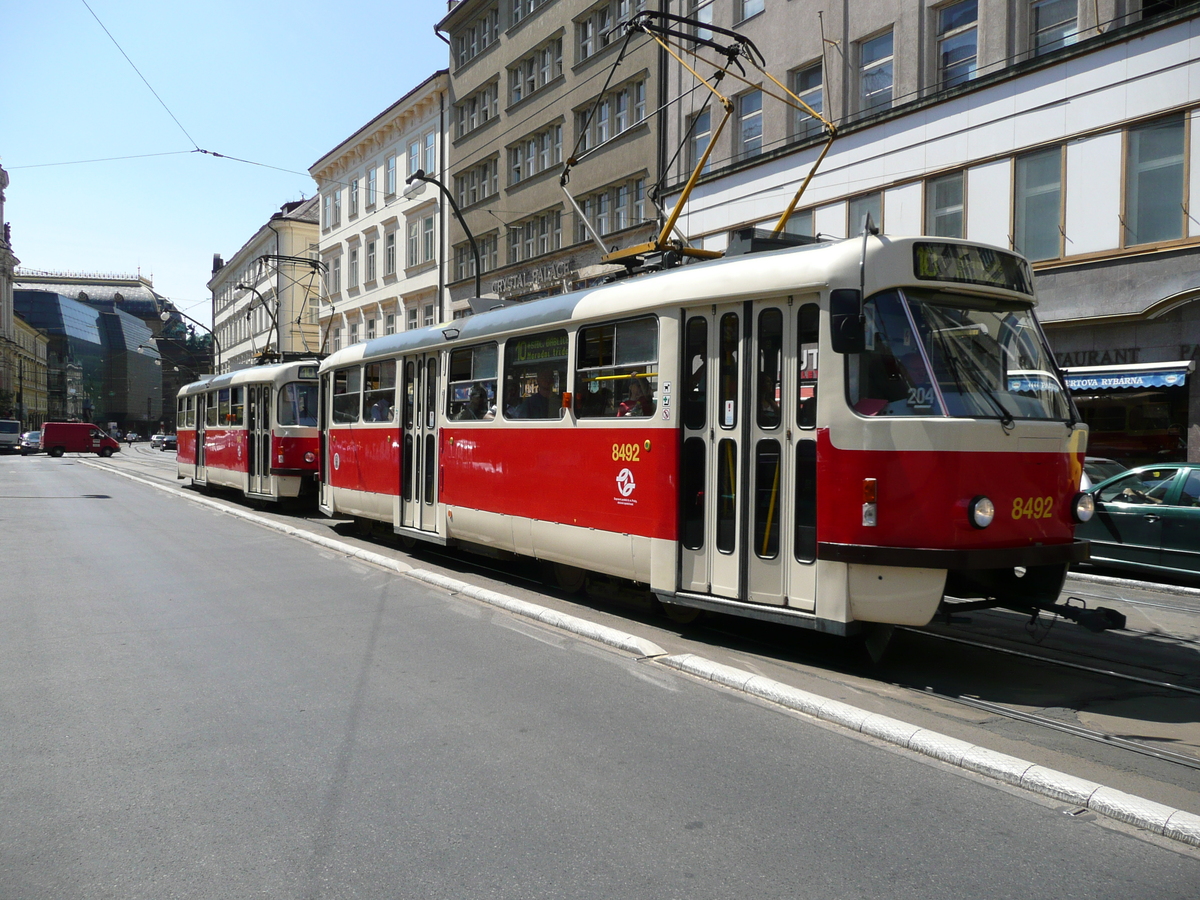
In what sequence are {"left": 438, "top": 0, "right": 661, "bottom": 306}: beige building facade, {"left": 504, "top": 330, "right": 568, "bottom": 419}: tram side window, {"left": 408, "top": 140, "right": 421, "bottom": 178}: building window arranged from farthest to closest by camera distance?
{"left": 408, "top": 140, "right": 421, "bottom": 178}: building window
{"left": 438, "top": 0, "right": 661, "bottom": 306}: beige building facade
{"left": 504, "top": 330, "right": 568, "bottom": 419}: tram side window

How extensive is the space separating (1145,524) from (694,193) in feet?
55.9

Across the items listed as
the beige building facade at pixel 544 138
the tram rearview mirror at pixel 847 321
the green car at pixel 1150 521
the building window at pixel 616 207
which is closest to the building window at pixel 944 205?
the beige building facade at pixel 544 138

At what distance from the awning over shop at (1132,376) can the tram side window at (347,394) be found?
1062 cm

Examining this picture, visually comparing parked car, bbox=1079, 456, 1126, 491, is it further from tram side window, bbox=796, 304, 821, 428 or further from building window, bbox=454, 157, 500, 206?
building window, bbox=454, 157, 500, 206

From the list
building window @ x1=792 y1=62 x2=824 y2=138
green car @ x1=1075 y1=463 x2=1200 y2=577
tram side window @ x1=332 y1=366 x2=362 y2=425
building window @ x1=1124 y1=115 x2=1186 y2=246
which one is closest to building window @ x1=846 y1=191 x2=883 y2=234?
building window @ x1=792 y1=62 x2=824 y2=138

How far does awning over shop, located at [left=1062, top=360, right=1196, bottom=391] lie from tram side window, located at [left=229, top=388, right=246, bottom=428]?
16076 mm

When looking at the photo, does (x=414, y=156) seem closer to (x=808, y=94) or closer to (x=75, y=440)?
(x=808, y=94)

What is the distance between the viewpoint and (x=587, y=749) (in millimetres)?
5070

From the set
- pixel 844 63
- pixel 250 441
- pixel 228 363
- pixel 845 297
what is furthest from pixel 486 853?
pixel 228 363

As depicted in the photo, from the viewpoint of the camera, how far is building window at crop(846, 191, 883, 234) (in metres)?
20.5

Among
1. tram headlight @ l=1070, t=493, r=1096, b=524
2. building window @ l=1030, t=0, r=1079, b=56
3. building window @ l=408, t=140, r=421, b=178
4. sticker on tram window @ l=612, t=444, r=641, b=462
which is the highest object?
building window @ l=408, t=140, r=421, b=178

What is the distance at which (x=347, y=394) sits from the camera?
1484cm

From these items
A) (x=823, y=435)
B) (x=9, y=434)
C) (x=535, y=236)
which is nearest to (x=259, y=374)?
Result: (x=535, y=236)

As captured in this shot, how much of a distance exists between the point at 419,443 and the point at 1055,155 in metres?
12.3
